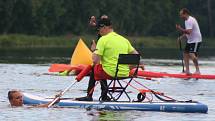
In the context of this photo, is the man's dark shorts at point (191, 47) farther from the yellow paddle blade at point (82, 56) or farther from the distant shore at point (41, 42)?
the distant shore at point (41, 42)

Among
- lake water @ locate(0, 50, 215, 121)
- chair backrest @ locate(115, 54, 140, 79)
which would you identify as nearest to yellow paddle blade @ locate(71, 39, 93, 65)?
lake water @ locate(0, 50, 215, 121)

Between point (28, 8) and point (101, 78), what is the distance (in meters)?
71.1

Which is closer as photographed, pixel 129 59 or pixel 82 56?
pixel 129 59

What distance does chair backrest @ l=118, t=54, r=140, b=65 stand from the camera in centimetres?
1550

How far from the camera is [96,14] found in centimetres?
9600

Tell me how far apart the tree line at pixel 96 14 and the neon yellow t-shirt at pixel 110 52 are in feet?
222

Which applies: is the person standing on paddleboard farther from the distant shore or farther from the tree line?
the tree line

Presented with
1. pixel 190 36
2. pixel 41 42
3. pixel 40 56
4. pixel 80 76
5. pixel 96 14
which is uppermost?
pixel 96 14

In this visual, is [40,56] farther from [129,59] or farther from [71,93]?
[129,59]

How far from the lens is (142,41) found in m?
87.8

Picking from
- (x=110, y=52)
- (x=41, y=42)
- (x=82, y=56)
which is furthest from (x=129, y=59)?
(x=41, y=42)

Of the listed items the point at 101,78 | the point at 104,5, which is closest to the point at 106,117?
the point at 101,78

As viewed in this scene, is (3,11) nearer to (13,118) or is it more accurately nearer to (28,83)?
(28,83)

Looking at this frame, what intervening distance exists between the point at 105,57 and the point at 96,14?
80.2m
